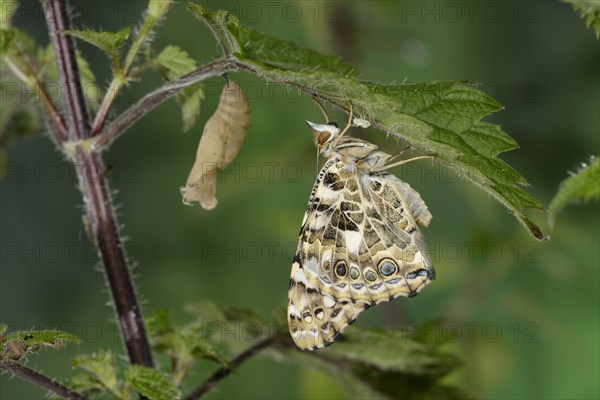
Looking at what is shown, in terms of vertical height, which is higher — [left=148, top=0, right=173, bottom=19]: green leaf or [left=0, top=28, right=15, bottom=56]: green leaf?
[left=148, top=0, right=173, bottom=19]: green leaf

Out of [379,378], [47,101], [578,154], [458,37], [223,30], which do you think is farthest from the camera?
[458,37]

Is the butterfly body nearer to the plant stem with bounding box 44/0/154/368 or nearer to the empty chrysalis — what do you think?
the empty chrysalis

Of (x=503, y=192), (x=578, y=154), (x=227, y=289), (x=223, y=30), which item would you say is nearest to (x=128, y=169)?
(x=227, y=289)

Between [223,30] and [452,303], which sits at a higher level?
[223,30]

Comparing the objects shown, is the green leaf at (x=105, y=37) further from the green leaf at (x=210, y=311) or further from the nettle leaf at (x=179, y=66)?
the green leaf at (x=210, y=311)

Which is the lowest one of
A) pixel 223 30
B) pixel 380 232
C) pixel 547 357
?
pixel 547 357

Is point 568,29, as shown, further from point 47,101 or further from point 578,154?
point 47,101

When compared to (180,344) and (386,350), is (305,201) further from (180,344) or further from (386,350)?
(180,344)

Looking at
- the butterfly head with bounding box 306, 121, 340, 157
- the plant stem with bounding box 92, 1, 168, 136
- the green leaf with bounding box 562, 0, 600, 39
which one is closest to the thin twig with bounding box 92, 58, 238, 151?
the plant stem with bounding box 92, 1, 168, 136
